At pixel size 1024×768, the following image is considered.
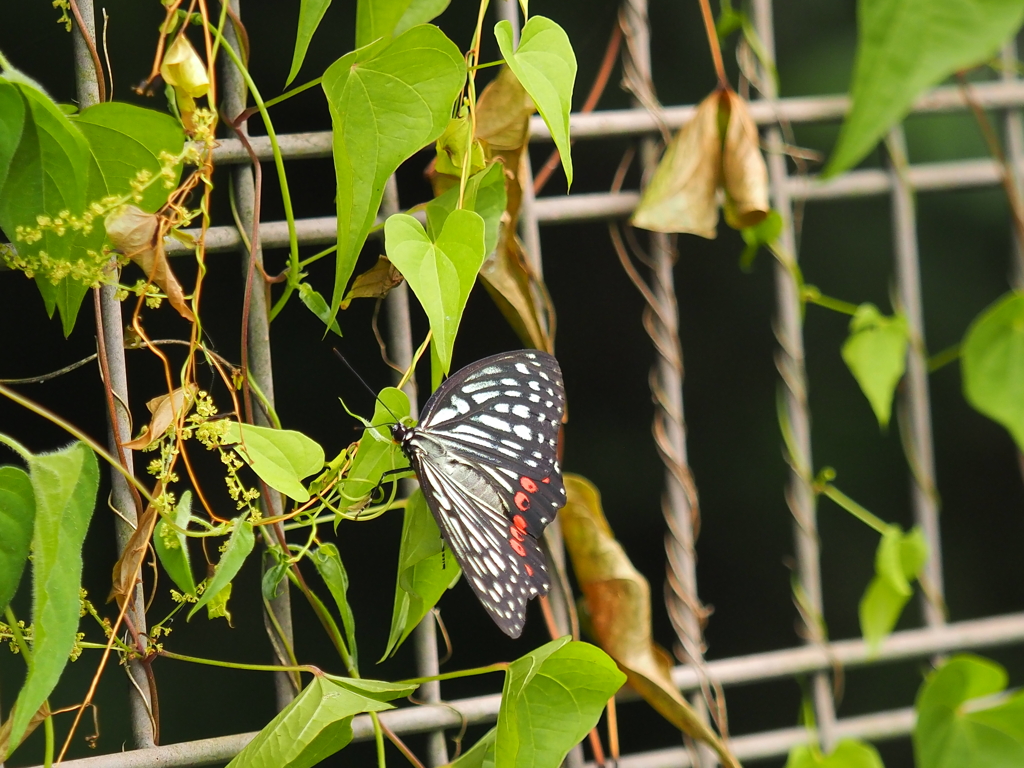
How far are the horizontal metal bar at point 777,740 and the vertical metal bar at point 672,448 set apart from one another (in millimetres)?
→ 28

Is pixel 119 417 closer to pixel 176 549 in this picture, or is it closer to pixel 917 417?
pixel 176 549

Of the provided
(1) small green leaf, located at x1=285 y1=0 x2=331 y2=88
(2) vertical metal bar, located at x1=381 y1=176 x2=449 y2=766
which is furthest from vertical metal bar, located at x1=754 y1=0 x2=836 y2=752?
(1) small green leaf, located at x1=285 y1=0 x2=331 y2=88

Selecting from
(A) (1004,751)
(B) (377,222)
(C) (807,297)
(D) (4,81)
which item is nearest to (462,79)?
(B) (377,222)

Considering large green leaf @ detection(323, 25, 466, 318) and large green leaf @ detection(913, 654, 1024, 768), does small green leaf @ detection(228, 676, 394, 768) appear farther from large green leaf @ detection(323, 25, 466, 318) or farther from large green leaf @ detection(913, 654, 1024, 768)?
large green leaf @ detection(913, 654, 1024, 768)

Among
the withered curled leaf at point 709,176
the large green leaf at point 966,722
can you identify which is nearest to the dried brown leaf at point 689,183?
the withered curled leaf at point 709,176

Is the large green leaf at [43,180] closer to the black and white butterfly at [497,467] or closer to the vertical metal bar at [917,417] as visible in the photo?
the black and white butterfly at [497,467]

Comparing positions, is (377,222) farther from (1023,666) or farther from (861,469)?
(1023,666)

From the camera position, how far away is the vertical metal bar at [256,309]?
2.19 ft

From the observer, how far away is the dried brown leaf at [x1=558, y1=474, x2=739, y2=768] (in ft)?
2.52

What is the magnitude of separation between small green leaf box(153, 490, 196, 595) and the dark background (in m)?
0.14

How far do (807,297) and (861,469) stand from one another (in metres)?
0.35

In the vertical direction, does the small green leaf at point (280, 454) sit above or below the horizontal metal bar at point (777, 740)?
above

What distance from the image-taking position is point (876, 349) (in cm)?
88

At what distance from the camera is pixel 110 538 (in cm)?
87
